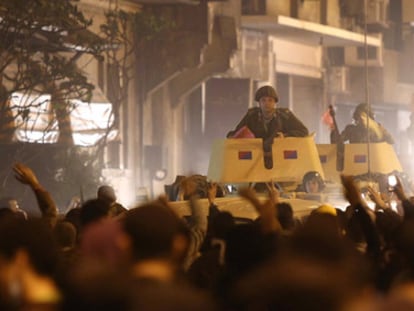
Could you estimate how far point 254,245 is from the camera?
27.7 ft

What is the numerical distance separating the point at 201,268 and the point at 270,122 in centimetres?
822

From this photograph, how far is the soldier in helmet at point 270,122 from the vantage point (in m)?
17.5

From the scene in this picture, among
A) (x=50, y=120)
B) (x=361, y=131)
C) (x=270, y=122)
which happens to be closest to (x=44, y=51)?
(x=50, y=120)

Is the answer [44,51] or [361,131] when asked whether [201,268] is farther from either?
[44,51]

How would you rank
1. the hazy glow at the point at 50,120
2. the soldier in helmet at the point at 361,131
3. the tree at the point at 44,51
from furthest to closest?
the hazy glow at the point at 50,120
the tree at the point at 44,51
the soldier in helmet at the point at 361,131

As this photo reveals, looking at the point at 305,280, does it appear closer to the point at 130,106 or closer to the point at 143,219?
the point at 143,219

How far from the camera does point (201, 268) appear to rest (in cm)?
945

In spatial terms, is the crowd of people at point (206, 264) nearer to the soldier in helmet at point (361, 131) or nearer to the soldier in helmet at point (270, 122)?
the soldier in helmet at point (270, 122)

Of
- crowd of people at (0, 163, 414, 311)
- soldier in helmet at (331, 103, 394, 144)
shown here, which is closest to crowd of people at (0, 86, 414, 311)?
crowd of people at (0, 163, 414, 311)

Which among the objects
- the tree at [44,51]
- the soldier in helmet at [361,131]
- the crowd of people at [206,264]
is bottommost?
the crowd of people at [206,264]

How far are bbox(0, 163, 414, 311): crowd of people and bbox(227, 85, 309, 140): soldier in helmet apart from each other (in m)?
7.56

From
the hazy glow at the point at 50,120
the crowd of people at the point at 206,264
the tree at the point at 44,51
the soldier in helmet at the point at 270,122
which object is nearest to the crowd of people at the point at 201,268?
the crowd of people at the point at 206,264

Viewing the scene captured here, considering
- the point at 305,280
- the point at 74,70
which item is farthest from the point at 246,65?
the point at 305,280

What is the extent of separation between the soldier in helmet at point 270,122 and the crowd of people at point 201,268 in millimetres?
7563
